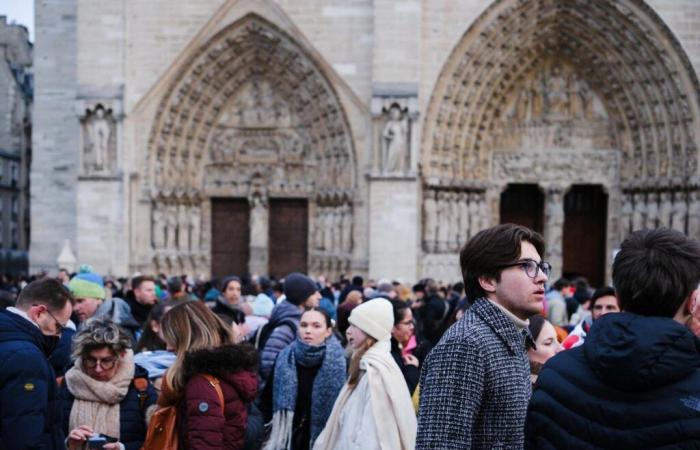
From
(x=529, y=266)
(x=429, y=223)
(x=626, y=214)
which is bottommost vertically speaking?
(x=429, y=223)

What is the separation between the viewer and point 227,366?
4.40 metres

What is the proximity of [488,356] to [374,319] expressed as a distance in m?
2.12

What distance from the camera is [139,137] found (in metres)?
20.8

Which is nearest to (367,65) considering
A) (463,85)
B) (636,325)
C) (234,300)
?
(463,85)

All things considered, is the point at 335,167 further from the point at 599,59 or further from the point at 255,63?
the point at 599,59

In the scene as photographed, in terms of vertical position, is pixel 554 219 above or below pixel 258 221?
above

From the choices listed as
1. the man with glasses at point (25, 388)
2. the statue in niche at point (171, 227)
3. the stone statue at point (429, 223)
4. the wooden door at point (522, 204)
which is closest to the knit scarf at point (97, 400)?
the man with glasses at point (25, 388)

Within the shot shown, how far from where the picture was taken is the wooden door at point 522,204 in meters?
22.5

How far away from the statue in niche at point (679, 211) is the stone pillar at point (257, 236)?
873cm

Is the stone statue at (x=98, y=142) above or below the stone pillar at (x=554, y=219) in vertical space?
above

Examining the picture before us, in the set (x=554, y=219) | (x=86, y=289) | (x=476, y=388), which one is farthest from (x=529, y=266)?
(x=554, y=219)

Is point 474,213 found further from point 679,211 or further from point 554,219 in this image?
point 679,211

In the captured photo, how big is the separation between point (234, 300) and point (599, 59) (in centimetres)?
1449

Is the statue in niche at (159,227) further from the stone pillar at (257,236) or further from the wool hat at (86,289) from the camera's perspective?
the wool hat at (86,289)
